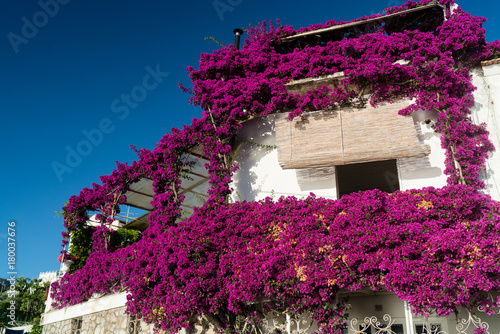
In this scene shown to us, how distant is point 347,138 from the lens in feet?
28.3

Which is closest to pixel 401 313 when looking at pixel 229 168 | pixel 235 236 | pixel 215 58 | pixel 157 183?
pixel 235 236

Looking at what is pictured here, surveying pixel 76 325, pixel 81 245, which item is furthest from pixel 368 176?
pixel 76 325

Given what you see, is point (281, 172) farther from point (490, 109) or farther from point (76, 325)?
point (76, 325)

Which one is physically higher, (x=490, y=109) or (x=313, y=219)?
(x=490, y=109)

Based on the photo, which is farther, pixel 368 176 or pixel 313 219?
pixel 368 176

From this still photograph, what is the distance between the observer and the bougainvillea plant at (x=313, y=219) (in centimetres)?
651

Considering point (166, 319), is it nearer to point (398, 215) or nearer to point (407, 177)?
point (398, 215)

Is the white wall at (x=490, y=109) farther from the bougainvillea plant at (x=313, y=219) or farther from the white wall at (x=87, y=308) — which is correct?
the white wall at (x=87, y=308)

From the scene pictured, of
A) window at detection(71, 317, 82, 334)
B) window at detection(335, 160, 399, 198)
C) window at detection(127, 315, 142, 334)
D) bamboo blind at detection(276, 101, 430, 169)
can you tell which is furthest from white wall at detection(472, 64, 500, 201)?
window at detection(71, 317, 82, 334)

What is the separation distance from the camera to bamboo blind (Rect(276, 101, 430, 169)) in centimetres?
810

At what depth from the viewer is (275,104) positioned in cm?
939

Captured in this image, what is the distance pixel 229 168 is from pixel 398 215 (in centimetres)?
395

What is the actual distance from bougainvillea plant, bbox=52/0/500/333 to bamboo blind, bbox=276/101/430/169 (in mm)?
331

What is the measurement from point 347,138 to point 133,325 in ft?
21.6
